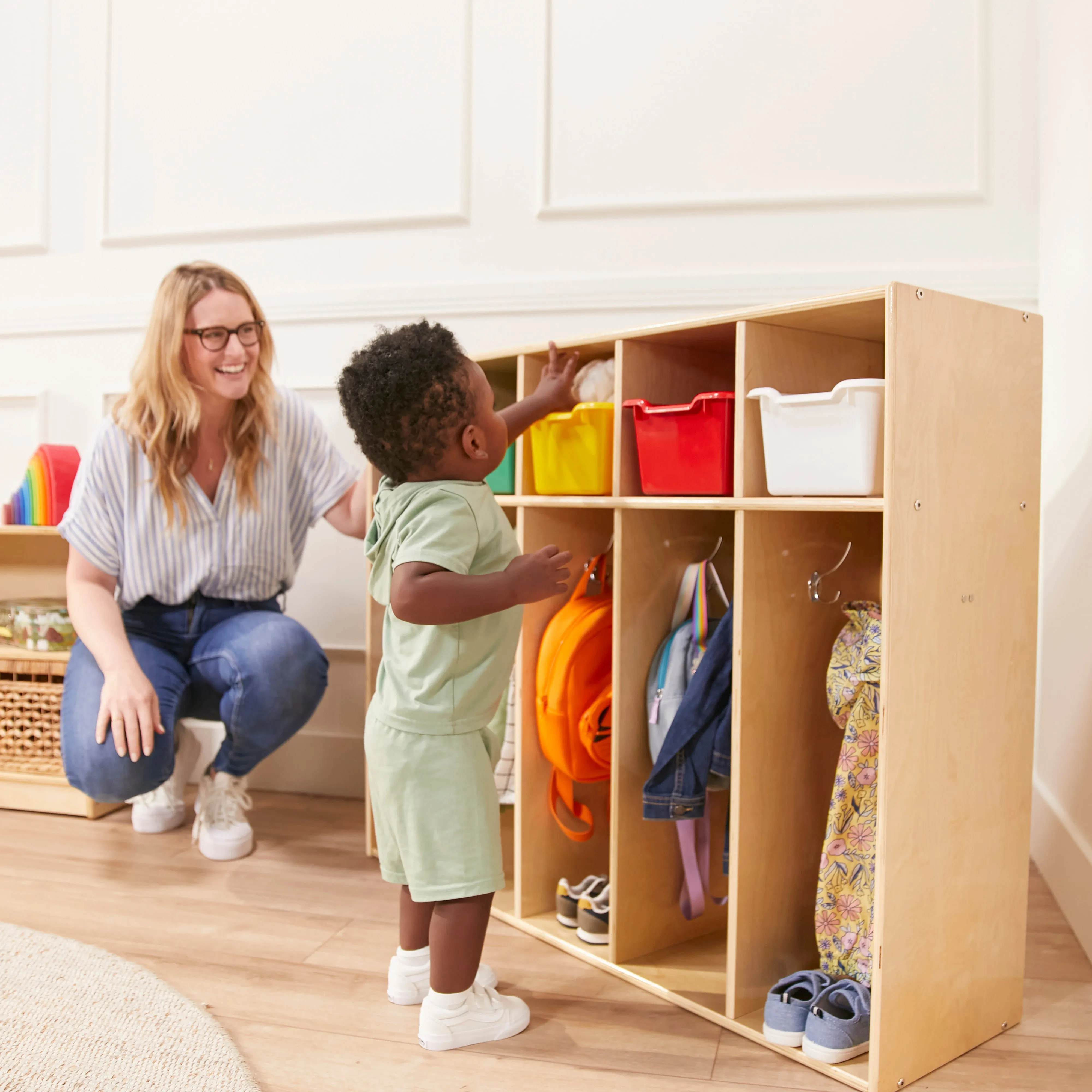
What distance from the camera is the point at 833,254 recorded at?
2.25 meters

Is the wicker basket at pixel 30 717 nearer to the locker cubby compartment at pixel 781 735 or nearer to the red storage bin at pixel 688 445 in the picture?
the red storage bin at pixel 688 445

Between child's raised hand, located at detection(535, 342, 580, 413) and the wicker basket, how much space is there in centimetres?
147

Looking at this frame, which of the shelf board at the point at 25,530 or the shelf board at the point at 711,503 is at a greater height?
the shelf board at the point at 711,503

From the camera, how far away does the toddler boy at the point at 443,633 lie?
1.31 meters

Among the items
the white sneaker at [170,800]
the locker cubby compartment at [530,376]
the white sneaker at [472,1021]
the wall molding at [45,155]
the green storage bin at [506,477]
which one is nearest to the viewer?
the white sneaker at [472,1021]

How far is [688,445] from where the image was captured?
1514mm

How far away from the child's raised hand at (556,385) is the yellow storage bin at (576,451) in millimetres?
20

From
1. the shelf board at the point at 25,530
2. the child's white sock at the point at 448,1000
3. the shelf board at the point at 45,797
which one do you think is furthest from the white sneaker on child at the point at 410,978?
the shelf board at the point at 25,530

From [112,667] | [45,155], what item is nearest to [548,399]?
[112,667]

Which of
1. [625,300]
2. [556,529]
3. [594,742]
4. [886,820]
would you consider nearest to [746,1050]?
[886,820]

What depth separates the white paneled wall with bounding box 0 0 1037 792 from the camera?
2195 millimetres

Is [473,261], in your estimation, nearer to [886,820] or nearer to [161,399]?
[161,399]

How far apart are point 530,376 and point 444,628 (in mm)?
608

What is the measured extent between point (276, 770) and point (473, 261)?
145 centimetres
